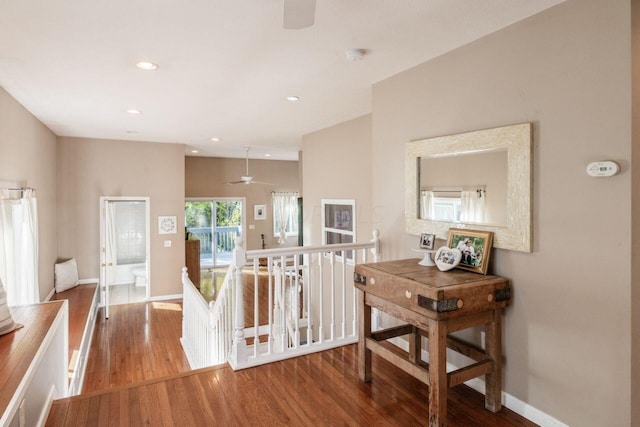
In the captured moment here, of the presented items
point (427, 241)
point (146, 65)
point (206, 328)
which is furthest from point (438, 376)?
point (146, 65)

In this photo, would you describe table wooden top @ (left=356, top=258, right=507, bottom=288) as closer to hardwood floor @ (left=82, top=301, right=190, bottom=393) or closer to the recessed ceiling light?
the recessed ceiling light

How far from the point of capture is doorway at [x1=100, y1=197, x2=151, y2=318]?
6785 millimetres

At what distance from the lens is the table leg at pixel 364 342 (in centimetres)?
275

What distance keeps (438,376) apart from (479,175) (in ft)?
4.37

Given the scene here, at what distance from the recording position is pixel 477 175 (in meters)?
Answer: 2.53

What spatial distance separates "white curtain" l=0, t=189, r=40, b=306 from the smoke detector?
11.3 feet

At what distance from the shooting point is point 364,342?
9.04 ft

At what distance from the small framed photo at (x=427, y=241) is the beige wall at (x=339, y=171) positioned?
1.86 meters

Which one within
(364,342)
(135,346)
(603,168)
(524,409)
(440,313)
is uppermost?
(603,168)

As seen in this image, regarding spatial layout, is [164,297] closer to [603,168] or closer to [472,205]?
[472,205]

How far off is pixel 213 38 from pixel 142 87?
1.51 metres

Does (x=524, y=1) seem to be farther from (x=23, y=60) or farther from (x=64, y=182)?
(x=64, y=182)

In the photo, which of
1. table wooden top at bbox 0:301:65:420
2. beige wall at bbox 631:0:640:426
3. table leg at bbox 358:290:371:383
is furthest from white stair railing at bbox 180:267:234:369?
beige wall at bbox 631:0:640:426

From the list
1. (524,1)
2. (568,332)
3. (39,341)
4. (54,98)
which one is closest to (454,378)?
(568,332)
